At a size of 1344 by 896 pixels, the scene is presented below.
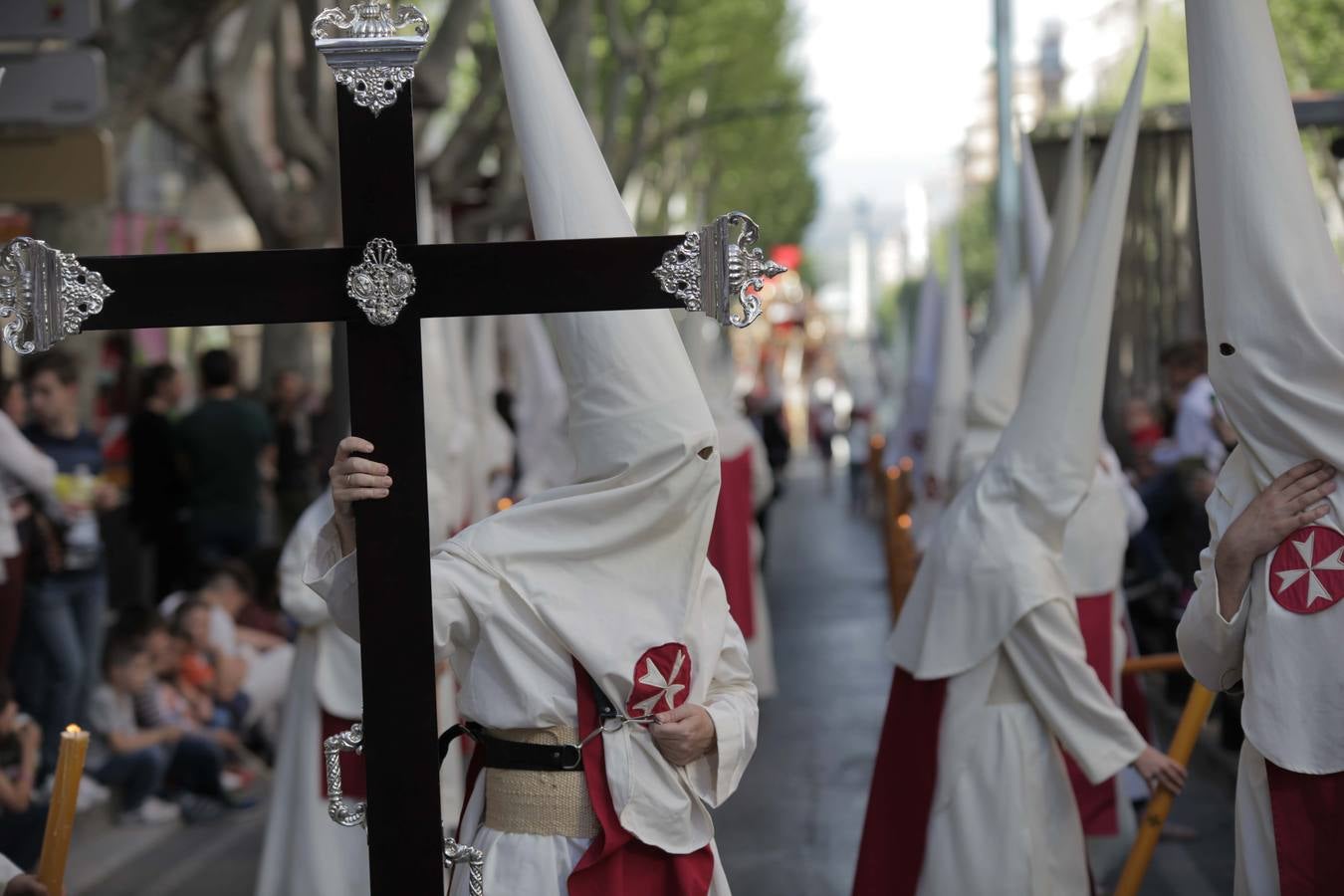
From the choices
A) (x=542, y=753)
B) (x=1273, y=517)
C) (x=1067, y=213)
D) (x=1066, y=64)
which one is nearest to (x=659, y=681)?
(x=542, y=753)

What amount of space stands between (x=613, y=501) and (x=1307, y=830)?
1.61 m

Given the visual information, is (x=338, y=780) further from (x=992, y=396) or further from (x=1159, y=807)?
(x=992, y=396)

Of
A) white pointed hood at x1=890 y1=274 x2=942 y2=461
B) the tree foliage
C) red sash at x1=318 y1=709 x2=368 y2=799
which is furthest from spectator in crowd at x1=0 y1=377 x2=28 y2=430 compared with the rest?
white pointed hood at x1=890 y1=274 x2=942 y2=461

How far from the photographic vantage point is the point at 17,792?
6.35 metres

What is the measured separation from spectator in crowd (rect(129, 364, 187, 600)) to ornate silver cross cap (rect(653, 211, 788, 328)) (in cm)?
884

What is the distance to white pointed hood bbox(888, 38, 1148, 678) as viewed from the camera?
4.89 metres

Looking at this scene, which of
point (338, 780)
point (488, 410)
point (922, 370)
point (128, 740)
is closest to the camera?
point (338, 780)

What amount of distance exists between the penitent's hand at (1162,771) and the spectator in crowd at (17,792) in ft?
12.1

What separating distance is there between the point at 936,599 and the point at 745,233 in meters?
2.16

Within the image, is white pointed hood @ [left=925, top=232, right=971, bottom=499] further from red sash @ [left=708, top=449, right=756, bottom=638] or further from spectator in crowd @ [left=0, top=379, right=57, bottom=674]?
spectator in crowd @ [left=0, top=379, right=57, bottom=674]

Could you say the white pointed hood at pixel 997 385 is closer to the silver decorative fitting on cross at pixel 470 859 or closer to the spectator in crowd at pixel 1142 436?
the spectator in crowd at pixel 1142 436

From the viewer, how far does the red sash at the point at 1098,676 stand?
6.14m

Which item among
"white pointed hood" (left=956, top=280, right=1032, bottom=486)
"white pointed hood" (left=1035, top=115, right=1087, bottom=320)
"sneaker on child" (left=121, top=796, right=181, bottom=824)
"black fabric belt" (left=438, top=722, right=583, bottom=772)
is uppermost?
"white pointed hood" (left=1035, top=115, right=1087, bottom=320)

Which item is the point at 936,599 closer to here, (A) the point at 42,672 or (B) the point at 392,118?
(B) the point at 392,118
